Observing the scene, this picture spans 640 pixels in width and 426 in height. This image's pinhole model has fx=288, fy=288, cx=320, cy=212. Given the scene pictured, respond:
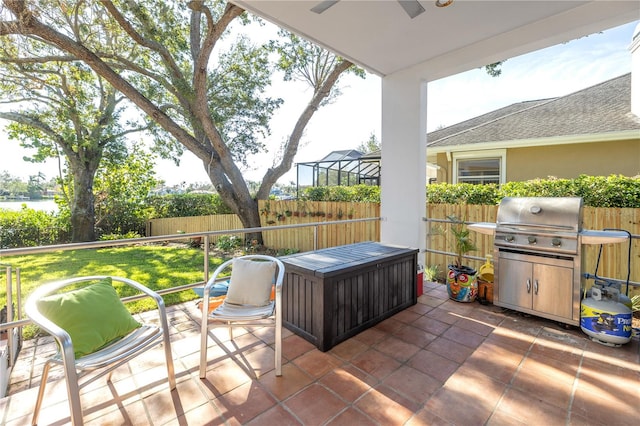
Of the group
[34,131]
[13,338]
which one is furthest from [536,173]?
[34,131]

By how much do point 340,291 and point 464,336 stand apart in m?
1.21

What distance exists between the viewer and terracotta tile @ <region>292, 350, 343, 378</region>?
6.75 ft

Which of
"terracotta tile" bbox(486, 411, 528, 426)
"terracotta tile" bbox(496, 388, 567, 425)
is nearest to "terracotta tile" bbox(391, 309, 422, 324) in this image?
"terracotta tile" bbox(496, 388, 567, 425)

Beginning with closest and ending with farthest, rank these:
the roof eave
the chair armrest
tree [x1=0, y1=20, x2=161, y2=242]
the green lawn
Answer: the chair armrest
the green lawn
the roof eave
tree [x1=0, y1=20, x2=161, y2=242]

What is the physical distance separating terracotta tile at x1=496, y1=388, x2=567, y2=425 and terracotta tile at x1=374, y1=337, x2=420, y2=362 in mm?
665

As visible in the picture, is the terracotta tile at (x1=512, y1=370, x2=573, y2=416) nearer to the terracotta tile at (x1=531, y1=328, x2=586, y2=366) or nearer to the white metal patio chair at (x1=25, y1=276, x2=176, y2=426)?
the terracotta tile at (x1=531, y1=328, x2=586, y2=366)

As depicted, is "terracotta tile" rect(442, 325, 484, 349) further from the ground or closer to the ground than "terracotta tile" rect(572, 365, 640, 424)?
closer to the ground

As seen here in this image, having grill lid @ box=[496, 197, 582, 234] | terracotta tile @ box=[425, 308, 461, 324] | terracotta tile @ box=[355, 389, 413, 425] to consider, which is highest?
grill lid @ box=[496, 197, 582, 234]

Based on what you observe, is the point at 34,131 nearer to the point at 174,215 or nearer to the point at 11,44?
the point at 11,44

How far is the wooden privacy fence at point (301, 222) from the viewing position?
6.25m

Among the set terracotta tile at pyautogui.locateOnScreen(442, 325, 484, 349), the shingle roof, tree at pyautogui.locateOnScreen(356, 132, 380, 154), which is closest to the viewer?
terracotta tile at pyautogui.locateOnScreen(442, 325, 484, 349)

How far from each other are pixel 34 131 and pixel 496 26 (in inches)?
480

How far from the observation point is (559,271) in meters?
2.67

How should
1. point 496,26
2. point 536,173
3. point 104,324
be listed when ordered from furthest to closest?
point 536,173 < point 496,26 < point 104,324
